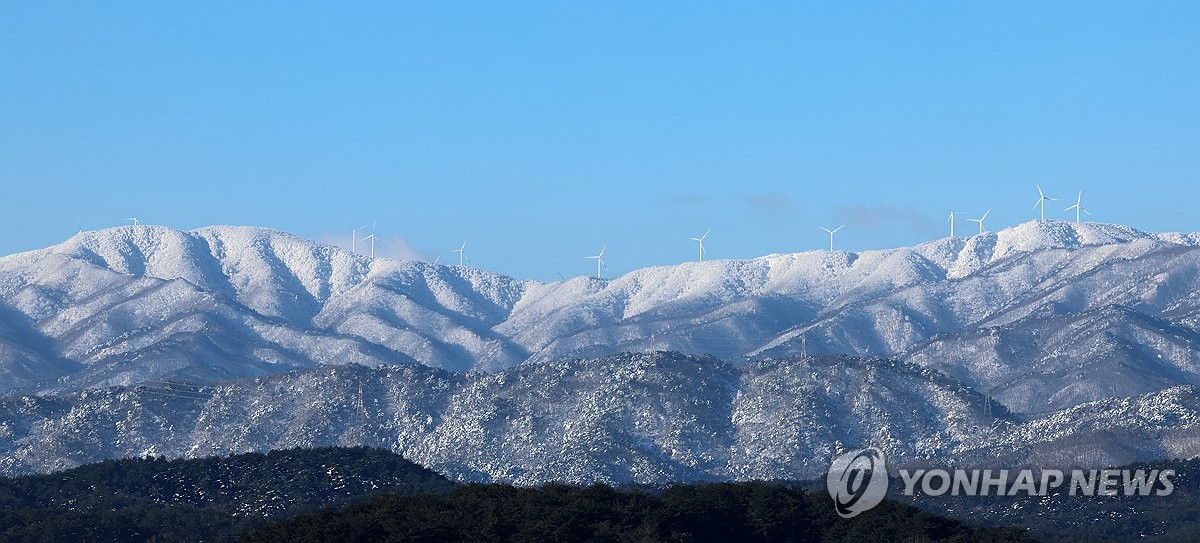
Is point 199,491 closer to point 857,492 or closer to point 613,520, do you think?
point 857,492

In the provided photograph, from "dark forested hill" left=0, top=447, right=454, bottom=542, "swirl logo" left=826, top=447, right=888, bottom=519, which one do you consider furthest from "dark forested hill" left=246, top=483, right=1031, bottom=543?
"dark forested hill" left=0, top=447, right=454, bottom=542

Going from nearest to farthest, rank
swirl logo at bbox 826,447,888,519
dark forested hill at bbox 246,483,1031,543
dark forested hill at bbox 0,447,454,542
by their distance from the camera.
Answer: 1. dark forested hill at bbox 246,483,1031,543
2. swirl logo at bbox 826,447,888,519
3. dark forested hill at bbox 0,447,454,542

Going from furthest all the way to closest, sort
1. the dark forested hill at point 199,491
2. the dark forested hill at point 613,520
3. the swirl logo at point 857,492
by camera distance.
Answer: the dark forested hill at point 199,491, the swirl logo at point 857,492, the dark forested hill at point 613,520

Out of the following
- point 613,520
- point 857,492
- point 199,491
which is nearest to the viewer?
point 613,520

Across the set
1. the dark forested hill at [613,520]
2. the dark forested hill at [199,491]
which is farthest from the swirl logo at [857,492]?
the dark forested hill at [199,491]

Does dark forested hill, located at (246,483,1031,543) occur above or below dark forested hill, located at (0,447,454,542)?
below

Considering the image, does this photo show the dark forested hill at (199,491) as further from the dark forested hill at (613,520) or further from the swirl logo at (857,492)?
the swirl logo at (857,492)

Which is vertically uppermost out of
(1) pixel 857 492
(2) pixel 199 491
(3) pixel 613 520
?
(2) pixel 199 491

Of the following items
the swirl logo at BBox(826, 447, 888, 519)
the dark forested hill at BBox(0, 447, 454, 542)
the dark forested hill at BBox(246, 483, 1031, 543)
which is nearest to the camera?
the dark forested hill at BBox(246, 483, 1031, 543)

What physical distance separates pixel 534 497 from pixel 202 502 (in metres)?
66.7

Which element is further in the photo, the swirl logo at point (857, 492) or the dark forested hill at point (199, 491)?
the dark forested hill at point (199, 491)

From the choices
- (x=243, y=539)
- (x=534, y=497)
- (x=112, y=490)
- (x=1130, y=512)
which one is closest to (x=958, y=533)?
(x=534, y=497)

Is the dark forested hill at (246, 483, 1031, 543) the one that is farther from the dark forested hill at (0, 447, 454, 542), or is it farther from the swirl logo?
the dark forested hill at (0, 447, 454, 542)

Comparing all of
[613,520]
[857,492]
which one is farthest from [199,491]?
[613,520]
